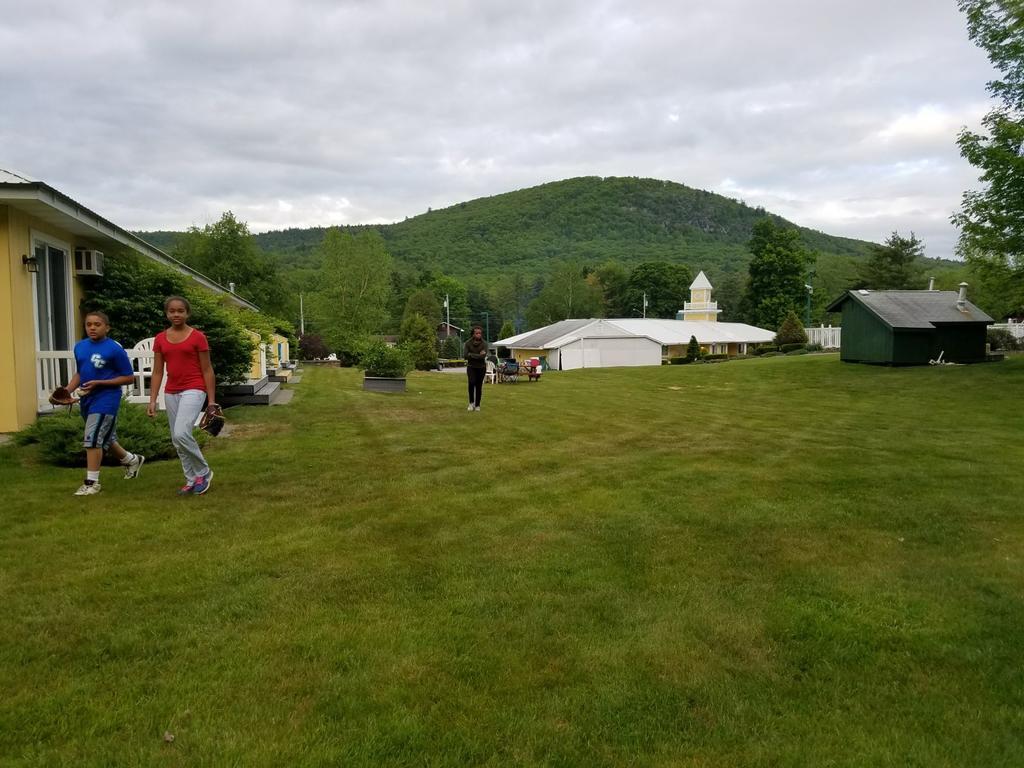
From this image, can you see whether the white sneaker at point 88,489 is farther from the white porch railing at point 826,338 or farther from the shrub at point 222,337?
the white porch railing at point 826,338

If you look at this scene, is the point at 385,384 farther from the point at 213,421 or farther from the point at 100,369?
the point at 100,369

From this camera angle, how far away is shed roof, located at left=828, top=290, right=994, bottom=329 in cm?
2634

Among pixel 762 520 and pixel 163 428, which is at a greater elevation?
pixel 163 428

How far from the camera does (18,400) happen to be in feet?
28.4

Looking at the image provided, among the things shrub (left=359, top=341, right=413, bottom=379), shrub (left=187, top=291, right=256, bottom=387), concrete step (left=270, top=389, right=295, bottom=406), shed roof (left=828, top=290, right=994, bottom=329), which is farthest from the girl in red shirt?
shed roof (left=828, top=290, right=994, bottom=329)

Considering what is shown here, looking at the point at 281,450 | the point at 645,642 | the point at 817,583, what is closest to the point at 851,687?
the point at 645,642

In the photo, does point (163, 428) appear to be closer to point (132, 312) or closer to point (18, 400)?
point (18, 400)

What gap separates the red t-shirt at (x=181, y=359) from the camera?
5992mm

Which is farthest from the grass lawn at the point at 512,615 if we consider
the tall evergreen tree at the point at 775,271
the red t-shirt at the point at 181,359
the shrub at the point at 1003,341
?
the tall evergreen tree at the point at 775,271

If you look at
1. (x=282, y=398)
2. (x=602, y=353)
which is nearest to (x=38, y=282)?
(x=282, y=398)

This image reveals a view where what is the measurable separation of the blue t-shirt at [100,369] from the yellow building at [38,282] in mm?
3239

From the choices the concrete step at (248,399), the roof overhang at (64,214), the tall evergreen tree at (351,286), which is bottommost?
the concrete step at (248,399)

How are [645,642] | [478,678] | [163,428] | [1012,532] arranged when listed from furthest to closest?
[163,428]
[1012,532]
[645,642]
[478,678]

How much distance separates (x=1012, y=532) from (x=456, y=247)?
121198mm
